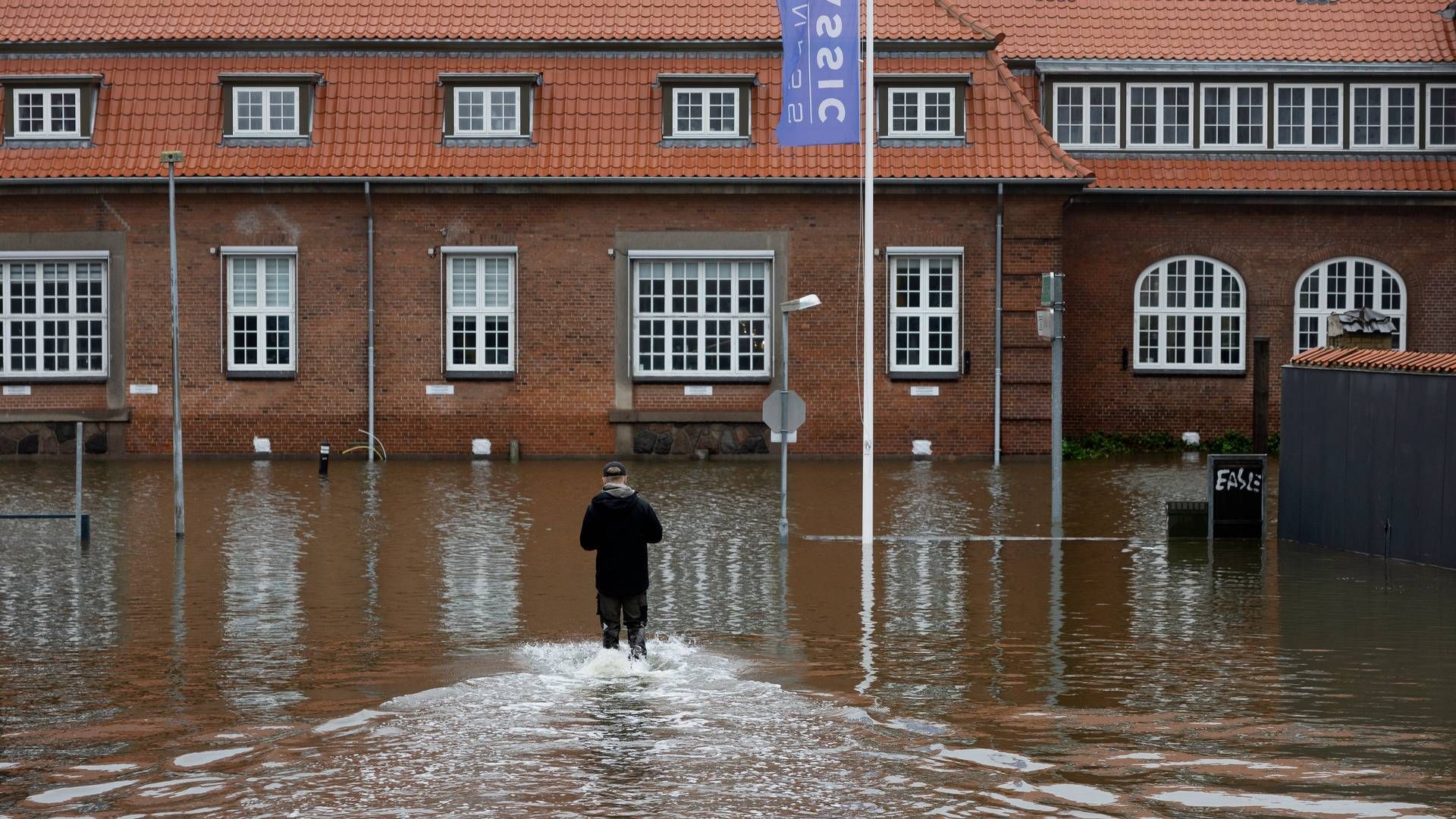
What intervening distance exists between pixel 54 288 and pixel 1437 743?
94.9ft

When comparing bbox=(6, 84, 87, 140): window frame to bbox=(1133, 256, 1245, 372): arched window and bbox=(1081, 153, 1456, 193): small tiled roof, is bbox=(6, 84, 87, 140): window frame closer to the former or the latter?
bbox=(1081, 153, 1456, 193): small tiled roof

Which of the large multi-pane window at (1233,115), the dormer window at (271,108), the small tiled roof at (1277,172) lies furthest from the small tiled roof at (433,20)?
the large multi-pane window at (1233,115)

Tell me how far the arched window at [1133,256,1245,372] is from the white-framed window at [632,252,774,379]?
7695mm

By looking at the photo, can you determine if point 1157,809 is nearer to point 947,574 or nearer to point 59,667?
point 59,667

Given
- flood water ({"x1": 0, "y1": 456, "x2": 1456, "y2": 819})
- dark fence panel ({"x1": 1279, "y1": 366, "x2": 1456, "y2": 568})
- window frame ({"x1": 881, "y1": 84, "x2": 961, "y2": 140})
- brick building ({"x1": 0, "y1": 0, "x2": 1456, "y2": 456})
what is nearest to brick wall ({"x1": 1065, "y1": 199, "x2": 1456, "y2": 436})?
brick building ({"x1": 0, "y1": 0, "x2": 1456, "y2": 456})

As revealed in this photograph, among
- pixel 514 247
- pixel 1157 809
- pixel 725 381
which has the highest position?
pixel 514 247

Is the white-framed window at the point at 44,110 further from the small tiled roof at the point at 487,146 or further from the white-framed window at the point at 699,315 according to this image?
the white-framed window at the point at 699,315

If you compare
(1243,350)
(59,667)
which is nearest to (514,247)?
(1243,350)

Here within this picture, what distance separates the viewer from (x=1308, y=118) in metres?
36.1

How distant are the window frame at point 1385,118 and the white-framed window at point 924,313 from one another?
8.79 m

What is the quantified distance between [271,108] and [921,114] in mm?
11975

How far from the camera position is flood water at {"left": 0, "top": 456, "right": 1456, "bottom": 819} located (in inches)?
364

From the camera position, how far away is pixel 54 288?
33.8 m

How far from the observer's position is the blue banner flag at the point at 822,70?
2139cm
